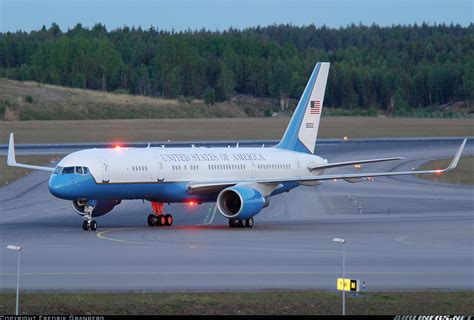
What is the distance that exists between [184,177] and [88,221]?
5227 millimetres

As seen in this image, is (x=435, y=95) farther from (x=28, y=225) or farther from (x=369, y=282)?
(x=369, y=282)

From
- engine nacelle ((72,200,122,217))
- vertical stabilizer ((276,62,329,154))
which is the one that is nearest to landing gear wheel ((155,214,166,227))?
engine nacelle ((72,200,122,217))

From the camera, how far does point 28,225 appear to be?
162 feet

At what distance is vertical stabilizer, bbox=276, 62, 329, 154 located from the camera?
2251 inches

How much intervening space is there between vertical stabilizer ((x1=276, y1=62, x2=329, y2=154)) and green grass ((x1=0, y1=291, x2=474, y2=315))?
27.8 m

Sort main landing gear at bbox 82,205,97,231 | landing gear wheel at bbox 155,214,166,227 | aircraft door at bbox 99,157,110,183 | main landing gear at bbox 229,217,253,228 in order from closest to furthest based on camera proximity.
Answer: main landing gear at bbox 82,205,97,231
aircraft door at bbox 99,157,110,183
main landing gear at bbox 229,217,253,228
landing gear wheel at bbox 155,214,166,227

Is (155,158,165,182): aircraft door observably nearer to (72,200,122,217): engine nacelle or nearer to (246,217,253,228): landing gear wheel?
(72,200,122,217): engine nacelle

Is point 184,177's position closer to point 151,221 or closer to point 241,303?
point 151,221

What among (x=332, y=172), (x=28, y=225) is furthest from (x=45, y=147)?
(x=28, y=225)

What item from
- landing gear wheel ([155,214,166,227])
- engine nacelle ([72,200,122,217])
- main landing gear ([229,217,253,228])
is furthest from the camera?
landing gear wheel ([155,214,166,227])

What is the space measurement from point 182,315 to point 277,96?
15837cm

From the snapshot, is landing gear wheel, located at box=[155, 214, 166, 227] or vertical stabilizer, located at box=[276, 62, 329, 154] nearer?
landing gear wheel, located at box=[155, 214, 166, 227]

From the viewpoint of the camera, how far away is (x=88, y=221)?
1866 inches

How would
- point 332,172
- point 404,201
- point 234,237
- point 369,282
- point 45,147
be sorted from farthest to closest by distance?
point 45,147 → point 332,172 → point 404,201 → point 234,237 → point 369,282
